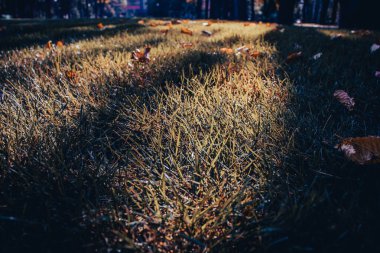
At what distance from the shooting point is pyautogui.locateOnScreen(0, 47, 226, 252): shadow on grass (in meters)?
0.67

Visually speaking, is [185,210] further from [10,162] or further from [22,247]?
[10,162]

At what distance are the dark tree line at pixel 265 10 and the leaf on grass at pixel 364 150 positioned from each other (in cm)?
710

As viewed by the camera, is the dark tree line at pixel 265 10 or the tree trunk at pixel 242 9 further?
the tree trunk at pixel 242 9

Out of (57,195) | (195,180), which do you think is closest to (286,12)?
(195,180)

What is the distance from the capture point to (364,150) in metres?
0.84

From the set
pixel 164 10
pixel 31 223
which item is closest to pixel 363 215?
pixel 31 223

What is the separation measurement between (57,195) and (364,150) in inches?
35.4

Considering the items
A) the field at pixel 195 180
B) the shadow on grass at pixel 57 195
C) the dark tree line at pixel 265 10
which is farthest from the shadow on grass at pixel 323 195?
the dark tree line at pixel 265 10

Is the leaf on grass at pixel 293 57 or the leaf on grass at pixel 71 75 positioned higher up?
the leaf on grass at pixel 293 57

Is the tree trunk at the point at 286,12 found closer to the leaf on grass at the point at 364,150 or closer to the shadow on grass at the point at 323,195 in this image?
the shadow on grass at the point at 323,195

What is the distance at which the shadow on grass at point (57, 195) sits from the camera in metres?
0.67

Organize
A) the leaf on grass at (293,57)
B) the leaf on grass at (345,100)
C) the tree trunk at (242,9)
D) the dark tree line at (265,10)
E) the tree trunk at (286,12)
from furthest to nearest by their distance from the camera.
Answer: the tree trunk at (242,9)
the tree trunk at (286,12)
the dark tree line at (265,10)
the leaf on grass at (293,57)
the leaf on grass at (345,100)

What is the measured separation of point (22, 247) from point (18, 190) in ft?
0.70

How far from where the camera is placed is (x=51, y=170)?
0.80 m
